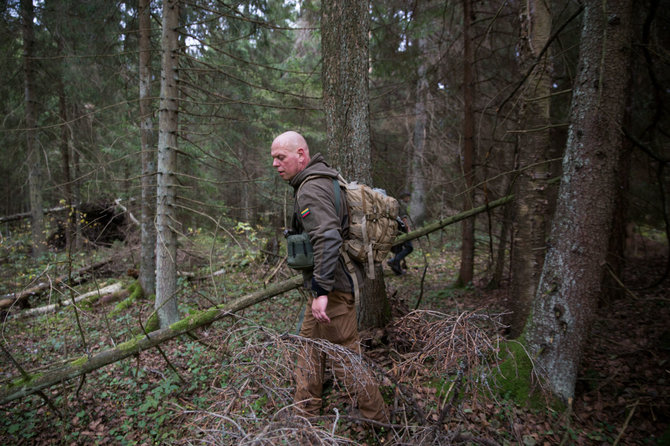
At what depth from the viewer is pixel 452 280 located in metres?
8.45

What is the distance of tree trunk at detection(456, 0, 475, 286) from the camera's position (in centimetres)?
664

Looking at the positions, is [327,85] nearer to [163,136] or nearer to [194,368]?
[163,136]

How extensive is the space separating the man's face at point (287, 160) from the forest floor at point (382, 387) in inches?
51.9

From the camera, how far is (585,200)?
9.84 feet

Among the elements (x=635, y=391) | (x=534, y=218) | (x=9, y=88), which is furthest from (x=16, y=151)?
(x=635, y=391)

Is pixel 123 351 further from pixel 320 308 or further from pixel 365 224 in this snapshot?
pixel 365 224

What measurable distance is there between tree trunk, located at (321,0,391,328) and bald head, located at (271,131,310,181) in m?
1.06

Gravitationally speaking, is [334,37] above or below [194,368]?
above

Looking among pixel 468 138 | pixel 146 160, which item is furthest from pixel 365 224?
pixel 146 160

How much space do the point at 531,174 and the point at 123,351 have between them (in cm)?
562

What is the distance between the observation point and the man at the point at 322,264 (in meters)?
2.65

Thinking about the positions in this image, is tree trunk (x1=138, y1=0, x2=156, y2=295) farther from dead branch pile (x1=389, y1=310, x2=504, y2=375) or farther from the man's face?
dead branch pile (x1=389, y1=310, x2=504, y2=375)

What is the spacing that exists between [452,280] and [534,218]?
4.43 meters

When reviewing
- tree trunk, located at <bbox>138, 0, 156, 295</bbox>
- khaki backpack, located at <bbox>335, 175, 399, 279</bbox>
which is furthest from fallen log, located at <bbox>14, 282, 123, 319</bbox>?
khaki backpack, located at <bbox>335, 175, 399, 279</bbox>
